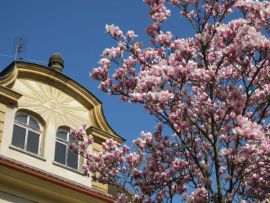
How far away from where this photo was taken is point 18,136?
13922mm

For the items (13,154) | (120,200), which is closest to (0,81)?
(13,154)

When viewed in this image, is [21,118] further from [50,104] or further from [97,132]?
[97,132]

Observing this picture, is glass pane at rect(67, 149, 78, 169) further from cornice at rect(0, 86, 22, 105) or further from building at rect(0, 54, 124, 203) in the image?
cornice at rect(0, 86, 22, 105)

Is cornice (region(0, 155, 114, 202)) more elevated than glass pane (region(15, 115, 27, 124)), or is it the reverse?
glass pane (region(15, 115, 27, 124))

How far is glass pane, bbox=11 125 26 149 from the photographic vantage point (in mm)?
13730

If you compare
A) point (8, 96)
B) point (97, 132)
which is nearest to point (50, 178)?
point (8, 96)

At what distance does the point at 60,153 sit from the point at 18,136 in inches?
64.1

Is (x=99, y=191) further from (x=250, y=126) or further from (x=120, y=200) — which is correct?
(x=250, y=126)

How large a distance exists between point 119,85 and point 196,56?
166cm

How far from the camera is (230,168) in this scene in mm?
8039

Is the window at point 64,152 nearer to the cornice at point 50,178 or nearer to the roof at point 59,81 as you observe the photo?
the cornice at point 50,178

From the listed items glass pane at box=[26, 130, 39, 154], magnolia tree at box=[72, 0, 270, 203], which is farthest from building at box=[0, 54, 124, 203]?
magnolia tree at box=[72, 0, 270, 203]

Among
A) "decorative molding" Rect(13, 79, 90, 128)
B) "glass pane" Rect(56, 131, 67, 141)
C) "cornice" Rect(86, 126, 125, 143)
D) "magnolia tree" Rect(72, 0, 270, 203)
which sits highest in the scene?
"decorative molding" Rect(13, 79, 90, 128)

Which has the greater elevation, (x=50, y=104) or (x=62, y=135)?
(x=50, y=104)
